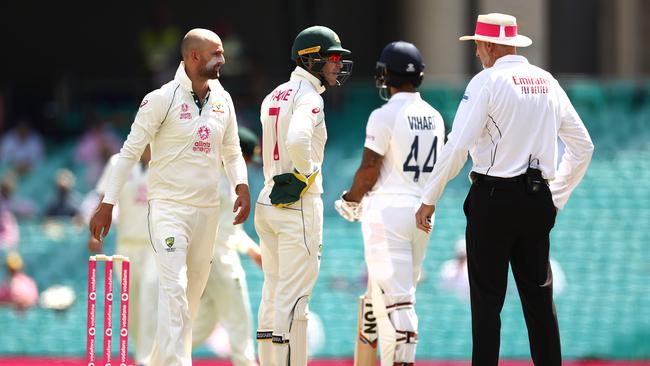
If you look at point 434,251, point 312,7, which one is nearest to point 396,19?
point 312,7


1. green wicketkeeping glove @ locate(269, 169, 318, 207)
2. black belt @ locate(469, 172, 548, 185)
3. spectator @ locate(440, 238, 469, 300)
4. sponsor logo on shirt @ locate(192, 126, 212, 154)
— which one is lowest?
spectator @ locate(440, 238, 469, 300)

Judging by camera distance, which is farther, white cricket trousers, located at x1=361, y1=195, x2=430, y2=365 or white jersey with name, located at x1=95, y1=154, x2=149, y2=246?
white jersey with name, located at x1=95, y1=154, x2=149, y2=246

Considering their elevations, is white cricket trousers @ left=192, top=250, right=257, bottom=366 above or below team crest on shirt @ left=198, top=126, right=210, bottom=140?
below

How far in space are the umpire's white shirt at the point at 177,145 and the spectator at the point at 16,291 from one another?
6024 millimetres

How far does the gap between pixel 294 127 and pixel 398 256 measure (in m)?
1.08

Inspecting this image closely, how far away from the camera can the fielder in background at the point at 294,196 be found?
6734 mm

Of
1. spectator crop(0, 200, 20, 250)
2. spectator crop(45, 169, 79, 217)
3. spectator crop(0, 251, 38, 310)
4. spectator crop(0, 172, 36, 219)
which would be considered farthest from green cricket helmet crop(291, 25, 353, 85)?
spectator crop(0, 172, 36, 219)

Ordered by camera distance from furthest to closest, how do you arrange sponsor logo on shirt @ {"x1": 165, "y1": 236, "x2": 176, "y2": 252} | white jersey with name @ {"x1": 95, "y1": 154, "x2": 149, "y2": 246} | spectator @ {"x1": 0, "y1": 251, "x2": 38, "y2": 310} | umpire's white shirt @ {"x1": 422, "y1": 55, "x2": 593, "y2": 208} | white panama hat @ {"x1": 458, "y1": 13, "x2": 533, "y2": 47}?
spectator @ {"x1": 0, "y1": 251, "x2": 38, "y2": 310}
white jersey with name @ {"x1": 95, "y1": 154, "x2": 149, "y2": 246}
sponsor logo on shirt @ {"x1": 165, "y1": 236, "x2": 176, "y2": 252}
white panama hat @ {"x1": 458, "y1": 13, "x2": 533, "y2": 47}
umpire's white shirt @ {"x1": 422, "y1": 55, "x2": 593, "y2": 208}

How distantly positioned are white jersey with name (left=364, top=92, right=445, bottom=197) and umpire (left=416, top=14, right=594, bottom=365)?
0.76 meters

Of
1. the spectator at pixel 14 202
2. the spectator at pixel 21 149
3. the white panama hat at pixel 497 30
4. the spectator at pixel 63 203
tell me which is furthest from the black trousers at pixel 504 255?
the spectator at pixel 21 149

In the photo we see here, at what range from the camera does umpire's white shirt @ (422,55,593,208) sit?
6332 millimetres

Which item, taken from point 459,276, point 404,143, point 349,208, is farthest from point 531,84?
point 459,276

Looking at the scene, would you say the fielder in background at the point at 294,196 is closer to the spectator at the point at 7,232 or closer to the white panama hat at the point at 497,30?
the white panama hat at the point at 497,30

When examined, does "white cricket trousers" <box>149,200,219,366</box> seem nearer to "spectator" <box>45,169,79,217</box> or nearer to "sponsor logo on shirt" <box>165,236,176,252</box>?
"sponsor logo on shirt" <box>165,236,176,252</box>
